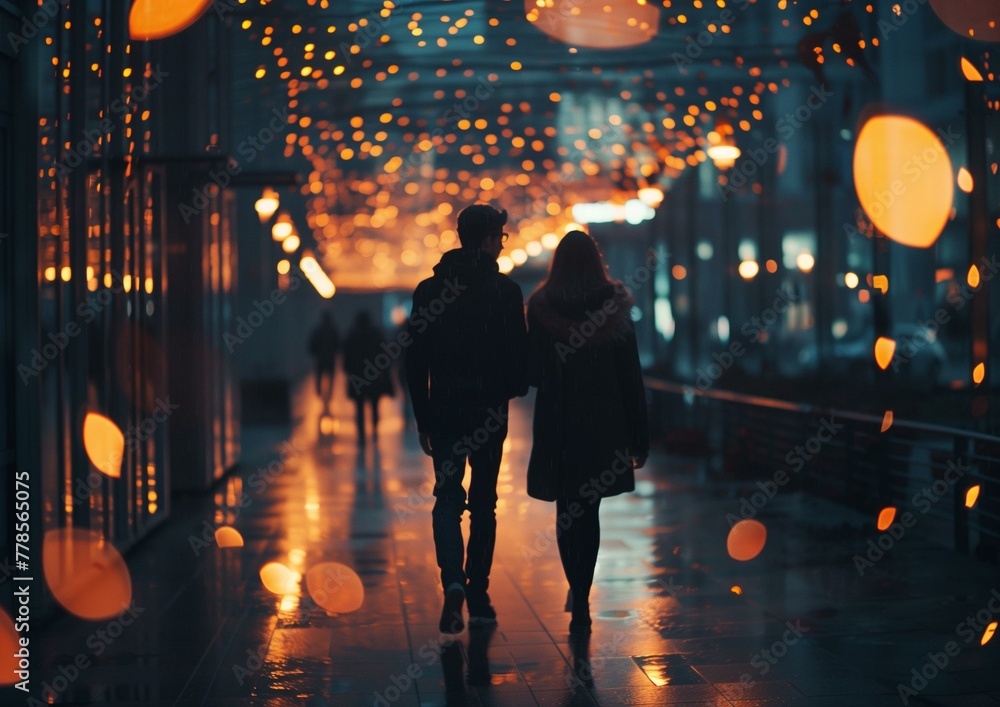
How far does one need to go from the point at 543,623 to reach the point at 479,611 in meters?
0.31

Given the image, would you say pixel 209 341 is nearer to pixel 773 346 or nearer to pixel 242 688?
pixel 242 688

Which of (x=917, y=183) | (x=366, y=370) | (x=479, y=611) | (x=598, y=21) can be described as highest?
(x=598, y=21)

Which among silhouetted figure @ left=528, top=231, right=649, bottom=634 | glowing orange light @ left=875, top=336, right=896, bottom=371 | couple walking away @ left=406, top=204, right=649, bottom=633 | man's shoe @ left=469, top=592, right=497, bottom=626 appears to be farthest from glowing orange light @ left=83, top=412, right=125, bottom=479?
glowing orange light @ left=875, top=336, right=896, bottom=371

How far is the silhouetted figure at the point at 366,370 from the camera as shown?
19797mm

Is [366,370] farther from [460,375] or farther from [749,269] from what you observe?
[749,269]

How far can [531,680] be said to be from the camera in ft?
18.1

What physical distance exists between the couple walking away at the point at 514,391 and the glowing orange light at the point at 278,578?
1.44 m

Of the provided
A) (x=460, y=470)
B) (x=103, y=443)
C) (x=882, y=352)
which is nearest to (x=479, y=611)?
(x=460, y=470)

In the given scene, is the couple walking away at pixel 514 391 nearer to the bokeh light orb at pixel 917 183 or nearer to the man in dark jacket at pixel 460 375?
the man in dark jacket at pixel 460 375

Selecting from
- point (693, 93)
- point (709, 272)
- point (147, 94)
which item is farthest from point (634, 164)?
point (709, 272)

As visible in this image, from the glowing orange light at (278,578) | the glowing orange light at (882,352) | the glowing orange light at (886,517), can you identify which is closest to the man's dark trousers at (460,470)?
the glowing orange light at (278,578)

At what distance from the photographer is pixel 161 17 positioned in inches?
422

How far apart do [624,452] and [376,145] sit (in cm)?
1752

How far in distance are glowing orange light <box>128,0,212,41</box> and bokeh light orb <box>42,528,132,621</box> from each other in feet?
11.2
